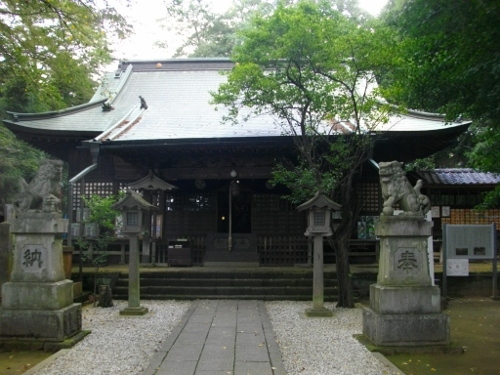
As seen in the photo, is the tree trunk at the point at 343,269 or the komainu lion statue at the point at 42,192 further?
the tree trunk at the point at 343,269

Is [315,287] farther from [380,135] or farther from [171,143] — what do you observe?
[171,143]

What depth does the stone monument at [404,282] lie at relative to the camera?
21.9ft

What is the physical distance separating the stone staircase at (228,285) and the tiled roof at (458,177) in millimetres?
6162

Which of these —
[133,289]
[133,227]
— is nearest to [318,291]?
[133,289]

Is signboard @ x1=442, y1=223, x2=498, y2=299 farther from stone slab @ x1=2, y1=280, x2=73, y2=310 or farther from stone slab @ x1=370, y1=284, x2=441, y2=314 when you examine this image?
stone slab @ x1=2, y1=280, x2=73, y2=310

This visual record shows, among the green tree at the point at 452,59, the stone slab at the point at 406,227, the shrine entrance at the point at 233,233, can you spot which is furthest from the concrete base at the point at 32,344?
the shrine entrance at the point at 233,233

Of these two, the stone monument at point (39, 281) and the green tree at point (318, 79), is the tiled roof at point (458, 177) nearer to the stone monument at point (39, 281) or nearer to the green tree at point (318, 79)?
the green tree at point (318, 79)

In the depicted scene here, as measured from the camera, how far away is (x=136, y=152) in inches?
539

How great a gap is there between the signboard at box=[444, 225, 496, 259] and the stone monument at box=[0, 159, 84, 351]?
918cm

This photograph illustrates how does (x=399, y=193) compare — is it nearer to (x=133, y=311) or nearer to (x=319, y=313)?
(x=319, y=313)

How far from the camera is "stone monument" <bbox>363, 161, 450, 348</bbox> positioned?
6684mm

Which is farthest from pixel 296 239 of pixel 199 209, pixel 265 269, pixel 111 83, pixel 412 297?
pixel 111 83

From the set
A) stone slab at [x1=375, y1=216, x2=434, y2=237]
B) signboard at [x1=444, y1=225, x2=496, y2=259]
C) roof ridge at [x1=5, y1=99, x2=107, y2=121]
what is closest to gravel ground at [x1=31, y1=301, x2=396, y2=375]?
stone slab at [x1=375, y1=216, x2=434, y2=237]

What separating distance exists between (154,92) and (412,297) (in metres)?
14.5
